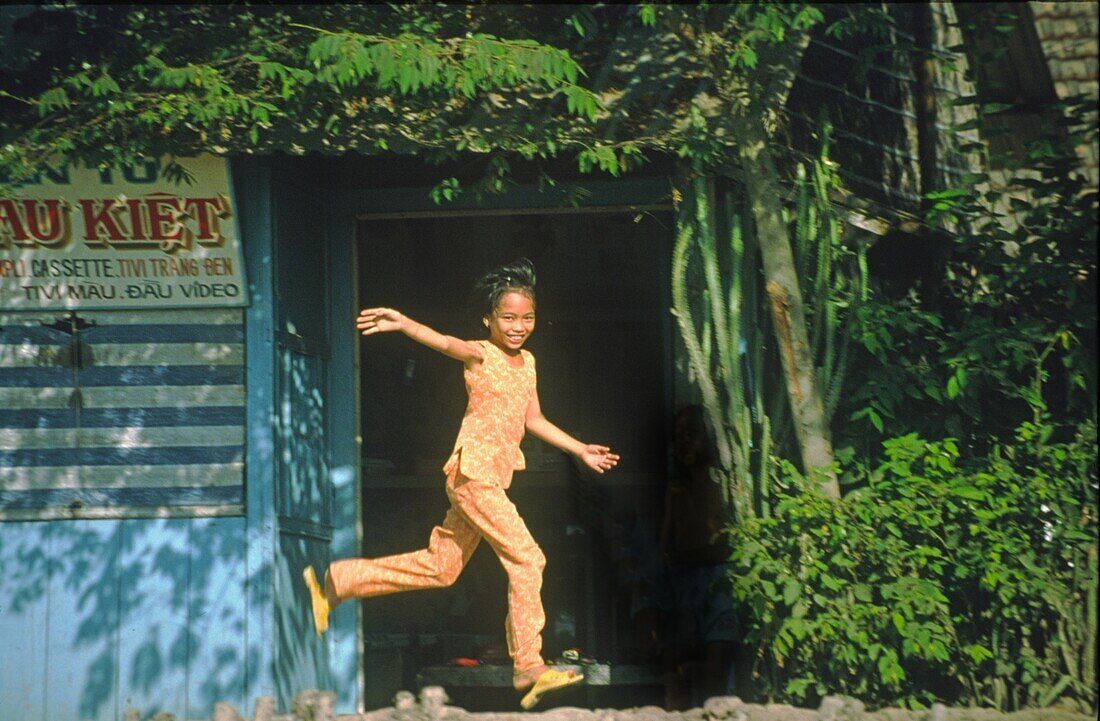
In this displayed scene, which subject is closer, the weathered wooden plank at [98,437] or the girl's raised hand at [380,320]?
the girl's raised hand at [380,320]

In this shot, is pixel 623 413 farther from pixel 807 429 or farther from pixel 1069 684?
pixel 1069 684

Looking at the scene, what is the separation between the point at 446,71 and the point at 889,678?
3.20 metres

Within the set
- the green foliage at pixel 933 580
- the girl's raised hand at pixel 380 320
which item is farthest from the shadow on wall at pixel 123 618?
the green foliage at pixel 933 580

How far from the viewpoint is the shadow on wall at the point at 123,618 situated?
703 centimetres

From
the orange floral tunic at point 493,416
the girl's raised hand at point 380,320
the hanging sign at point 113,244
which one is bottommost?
the orange floral tunic at point 493,416

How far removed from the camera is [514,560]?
21.0ft

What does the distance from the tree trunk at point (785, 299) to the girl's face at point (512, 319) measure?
1.13 meters

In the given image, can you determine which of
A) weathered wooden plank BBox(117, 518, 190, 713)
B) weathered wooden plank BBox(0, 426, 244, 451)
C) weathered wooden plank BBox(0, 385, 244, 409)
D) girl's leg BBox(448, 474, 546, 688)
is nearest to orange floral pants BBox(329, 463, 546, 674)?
girl's leg BBox(448, 474, 546, 688)

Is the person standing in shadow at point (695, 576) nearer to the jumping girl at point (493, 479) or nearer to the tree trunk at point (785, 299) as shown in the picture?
the tree trunk at point (785, 299)

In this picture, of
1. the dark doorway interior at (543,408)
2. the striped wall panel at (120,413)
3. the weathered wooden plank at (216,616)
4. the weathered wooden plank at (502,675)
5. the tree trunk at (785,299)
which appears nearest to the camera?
the tree trunk at (785,299)

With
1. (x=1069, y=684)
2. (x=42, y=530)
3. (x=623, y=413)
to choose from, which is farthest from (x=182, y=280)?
(x=1069, y=684)

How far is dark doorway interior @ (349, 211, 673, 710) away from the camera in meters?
8.87

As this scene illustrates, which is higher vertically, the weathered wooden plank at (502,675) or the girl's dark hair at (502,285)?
the girl's dark hair at (502,285)

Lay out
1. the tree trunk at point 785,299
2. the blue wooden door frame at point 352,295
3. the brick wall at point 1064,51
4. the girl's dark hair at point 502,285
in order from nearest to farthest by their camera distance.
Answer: the girl's dark hair at point 502,285, the tree trunk at point 785,299, the blue wooden door frame at point 352,295, the brick wall at point 1064,51
